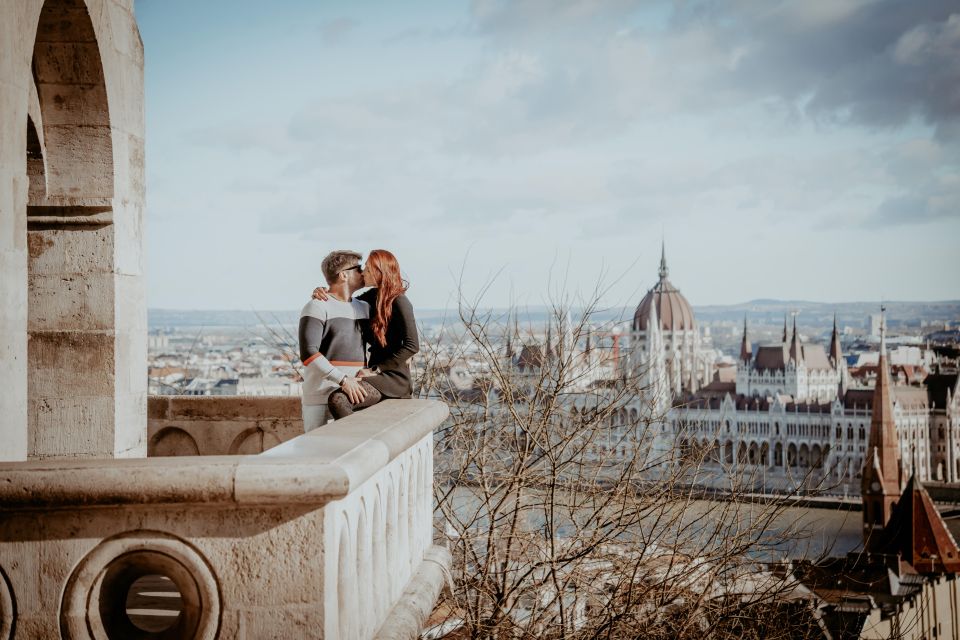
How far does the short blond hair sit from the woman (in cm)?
8

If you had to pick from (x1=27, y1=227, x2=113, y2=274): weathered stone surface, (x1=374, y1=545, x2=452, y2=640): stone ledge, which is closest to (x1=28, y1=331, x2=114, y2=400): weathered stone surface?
(x1=27, y1=227, x2=113, y2=274): weathered stone surface

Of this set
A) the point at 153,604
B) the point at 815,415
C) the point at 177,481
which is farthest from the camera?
the point at 815,415

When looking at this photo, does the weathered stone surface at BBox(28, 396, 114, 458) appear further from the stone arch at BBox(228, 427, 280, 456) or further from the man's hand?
the stone arch at BBox(228, 427, 280, 456)

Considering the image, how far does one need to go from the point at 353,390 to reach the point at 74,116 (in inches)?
70.3

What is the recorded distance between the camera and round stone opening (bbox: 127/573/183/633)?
12.0ft

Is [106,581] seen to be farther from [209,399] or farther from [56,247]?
[209,399]

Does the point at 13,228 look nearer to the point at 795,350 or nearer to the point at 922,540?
the point at 922,540

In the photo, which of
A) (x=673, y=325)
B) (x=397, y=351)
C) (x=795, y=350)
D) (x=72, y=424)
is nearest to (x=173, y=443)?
(x=72, y=424)

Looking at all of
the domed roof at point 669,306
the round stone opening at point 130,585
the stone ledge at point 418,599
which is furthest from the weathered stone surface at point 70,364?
the domed roof at point 669,306

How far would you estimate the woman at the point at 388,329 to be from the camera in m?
4.51

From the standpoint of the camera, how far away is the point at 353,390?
4336mm

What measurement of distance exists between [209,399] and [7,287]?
2913 millimetres

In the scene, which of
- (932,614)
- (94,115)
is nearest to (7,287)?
(94,115)

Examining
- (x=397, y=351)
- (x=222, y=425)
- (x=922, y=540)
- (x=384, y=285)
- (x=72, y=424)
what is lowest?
(x=922, y=540)
